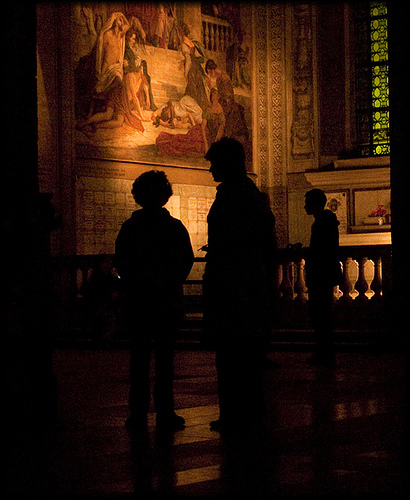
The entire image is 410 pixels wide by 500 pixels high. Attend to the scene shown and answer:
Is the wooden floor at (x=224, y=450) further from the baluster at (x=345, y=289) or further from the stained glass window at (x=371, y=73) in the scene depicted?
the stained glass window at (x=371, y=73)

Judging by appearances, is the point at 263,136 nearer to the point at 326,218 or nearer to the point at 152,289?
the point at 326,218

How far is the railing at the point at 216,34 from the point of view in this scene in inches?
898

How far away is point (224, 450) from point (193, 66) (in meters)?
18.1

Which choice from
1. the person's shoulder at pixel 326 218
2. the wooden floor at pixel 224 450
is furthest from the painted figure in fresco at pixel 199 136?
the wooden floor at pixel 224 450

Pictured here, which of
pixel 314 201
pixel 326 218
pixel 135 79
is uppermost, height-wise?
pixel 135 79

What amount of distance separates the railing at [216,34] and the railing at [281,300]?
948 centimetres

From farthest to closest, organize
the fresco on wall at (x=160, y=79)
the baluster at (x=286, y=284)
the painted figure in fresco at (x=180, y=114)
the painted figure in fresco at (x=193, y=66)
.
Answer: the painted figure in fresco at (x=193, y=66) < the painted figure in fresco at (x=180, y=114) < the fresco on wall at (x=160, y=79) < the baluster at (x=286, y=284)

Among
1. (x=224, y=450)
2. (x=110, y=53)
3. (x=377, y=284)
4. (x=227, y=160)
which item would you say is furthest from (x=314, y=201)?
(x=110, y=53)

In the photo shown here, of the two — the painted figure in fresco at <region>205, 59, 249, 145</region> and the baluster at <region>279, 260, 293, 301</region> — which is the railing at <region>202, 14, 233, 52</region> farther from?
the baluster at <region>279, 260, 293, 301</region>

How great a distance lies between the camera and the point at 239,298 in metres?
5.50

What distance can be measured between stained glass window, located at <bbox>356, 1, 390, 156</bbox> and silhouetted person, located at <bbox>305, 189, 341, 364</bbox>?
13883mm

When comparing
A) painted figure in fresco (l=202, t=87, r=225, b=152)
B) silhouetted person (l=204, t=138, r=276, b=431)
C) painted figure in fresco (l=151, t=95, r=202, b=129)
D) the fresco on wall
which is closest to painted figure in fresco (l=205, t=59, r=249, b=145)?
the fresco on wall

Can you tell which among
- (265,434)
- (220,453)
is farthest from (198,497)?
(265,434)

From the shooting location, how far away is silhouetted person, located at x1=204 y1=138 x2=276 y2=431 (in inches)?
217
